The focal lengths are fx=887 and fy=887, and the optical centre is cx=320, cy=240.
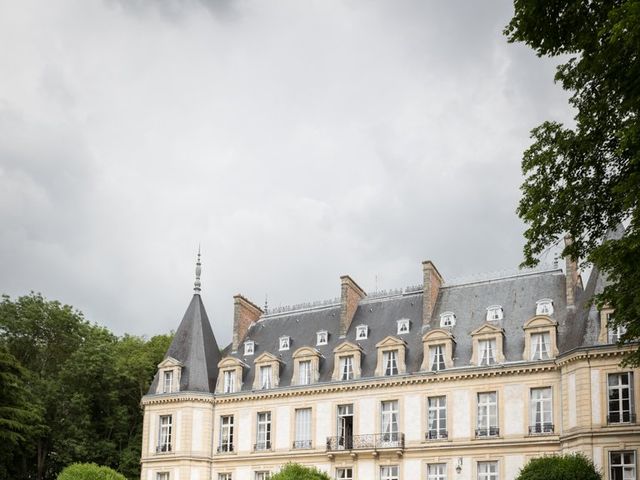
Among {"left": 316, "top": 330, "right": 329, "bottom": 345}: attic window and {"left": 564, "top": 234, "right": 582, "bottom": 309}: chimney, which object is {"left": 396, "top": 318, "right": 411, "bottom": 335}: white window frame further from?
{"left": 564, "top": 234, "right": 582, "bottom": 309}: chimney

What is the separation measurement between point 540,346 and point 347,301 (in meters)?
11.2

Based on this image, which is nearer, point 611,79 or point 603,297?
point 611,79

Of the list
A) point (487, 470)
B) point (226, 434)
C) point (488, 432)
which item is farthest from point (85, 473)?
point (488, 432)

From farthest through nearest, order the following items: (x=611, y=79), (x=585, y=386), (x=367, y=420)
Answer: (x=367, y=420), (x=585, y=386), (x=611, y=79)

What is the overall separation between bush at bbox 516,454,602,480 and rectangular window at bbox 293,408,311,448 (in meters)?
13.2

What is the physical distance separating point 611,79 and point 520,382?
2047 centimetres

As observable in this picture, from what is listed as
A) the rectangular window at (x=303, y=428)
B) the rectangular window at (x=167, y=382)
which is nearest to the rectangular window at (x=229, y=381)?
the rectangular window at (x=167, y=382)

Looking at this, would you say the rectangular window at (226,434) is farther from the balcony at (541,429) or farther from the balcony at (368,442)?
the balcony at (541,429)

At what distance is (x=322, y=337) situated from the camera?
45.8 metres

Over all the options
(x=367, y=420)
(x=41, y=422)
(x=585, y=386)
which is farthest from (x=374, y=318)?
(x=41, y=422)

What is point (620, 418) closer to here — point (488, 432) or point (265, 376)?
point (488, 432)

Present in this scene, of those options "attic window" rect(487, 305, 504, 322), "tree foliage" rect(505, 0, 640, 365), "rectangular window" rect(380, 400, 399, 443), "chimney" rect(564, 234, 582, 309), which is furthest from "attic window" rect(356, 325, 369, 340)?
"tree foliage" rect(505, 0, 640, 365)

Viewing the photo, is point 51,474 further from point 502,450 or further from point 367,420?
point 502,450

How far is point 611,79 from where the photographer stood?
66.6 ft
